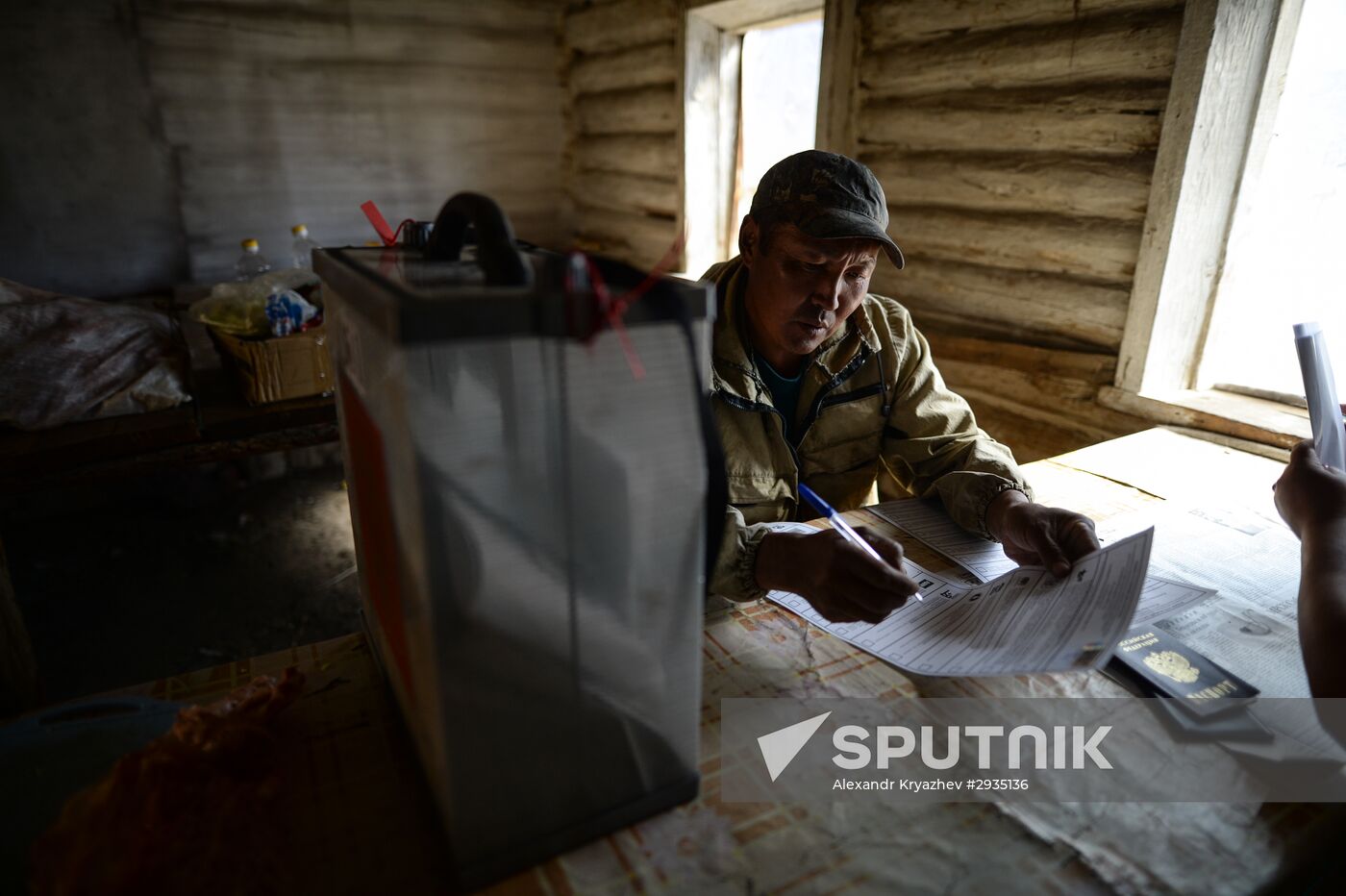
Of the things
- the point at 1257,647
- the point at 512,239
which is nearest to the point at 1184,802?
the point at 1257,647

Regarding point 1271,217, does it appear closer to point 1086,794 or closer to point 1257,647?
point 1257,647

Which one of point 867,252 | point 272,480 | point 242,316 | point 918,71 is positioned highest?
point 918,71

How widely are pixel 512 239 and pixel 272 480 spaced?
457 centimetres

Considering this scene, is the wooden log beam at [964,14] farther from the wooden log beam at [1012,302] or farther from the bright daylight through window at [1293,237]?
the wooden log beam at [1012,302]

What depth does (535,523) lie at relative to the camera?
616mm

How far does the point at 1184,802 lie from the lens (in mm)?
815

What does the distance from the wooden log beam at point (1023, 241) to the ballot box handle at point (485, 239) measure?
2.27 m

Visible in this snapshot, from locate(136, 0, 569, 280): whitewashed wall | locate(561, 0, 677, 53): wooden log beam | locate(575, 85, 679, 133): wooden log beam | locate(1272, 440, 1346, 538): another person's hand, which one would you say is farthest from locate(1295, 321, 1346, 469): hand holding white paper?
locate(136, 0, 569, 280): whitewashed wall

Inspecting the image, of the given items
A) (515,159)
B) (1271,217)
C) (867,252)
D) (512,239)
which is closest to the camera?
(512,239)

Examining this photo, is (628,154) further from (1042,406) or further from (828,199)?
(828,199)

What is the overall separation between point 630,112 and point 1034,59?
2.73 m

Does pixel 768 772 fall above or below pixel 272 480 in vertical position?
above

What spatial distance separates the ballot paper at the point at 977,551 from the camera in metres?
1.21

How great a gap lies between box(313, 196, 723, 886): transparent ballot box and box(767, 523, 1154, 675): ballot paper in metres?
0.43
